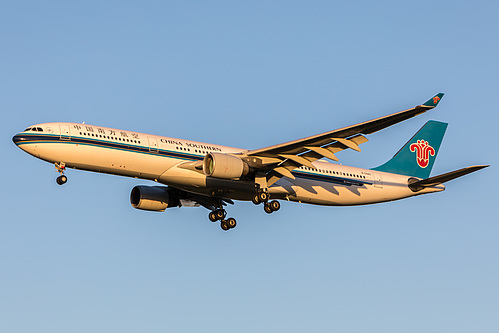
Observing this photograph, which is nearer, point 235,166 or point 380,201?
point 235,166

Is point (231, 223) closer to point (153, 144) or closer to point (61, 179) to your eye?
point (153, 144)

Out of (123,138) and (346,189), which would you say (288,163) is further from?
(123,138)

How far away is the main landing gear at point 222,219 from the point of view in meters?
49.4

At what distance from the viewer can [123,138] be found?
1678 inches

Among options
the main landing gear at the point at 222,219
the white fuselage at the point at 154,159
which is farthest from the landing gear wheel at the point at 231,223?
the white fuselage at the point at 154,159

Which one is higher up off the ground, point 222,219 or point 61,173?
point 61,173

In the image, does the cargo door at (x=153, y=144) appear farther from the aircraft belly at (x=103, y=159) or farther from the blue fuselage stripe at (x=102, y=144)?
the aircraft belly at (x=103, y=159)

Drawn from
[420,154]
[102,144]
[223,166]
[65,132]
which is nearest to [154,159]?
[102,144]

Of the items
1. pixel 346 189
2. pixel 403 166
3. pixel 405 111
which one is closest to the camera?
pixel 405 111

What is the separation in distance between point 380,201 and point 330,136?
35.3ft

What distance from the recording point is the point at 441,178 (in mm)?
48062

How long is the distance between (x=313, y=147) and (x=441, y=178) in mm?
10006

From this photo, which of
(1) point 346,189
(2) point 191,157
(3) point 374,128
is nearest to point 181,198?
(2) point 191,157

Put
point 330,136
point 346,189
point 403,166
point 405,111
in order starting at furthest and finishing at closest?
point 403,166, point 346,189, point 330,136, point 405,111
